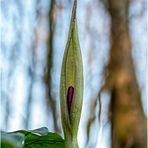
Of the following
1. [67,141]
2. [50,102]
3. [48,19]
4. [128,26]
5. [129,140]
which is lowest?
[67,141]

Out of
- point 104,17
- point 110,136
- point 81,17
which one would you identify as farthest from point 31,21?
point 110,136

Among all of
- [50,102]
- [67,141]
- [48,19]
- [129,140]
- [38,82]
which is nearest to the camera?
[67,141]

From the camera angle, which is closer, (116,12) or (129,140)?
(129,140)

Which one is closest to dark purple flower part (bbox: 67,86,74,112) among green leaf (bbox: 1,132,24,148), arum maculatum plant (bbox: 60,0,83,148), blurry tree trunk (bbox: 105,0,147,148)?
arum maculatum plant (bbox: 60,0,83,148)

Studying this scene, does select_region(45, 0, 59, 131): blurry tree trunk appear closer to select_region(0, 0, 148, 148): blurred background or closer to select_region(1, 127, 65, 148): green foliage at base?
select_region(0, 0, 148, 148): blurred background

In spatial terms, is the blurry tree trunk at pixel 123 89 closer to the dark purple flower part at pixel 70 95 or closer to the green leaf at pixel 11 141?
the dark purple flower part at pixel 70 95

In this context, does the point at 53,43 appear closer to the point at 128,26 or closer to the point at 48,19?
the point at 48,19
